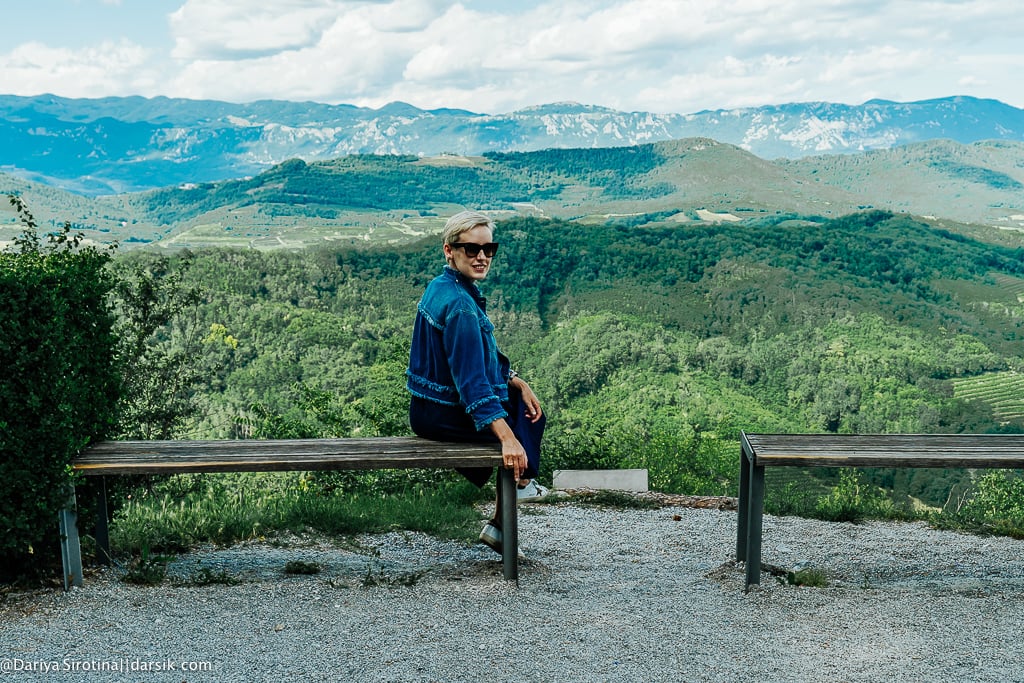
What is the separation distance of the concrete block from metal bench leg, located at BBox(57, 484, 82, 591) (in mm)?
3498

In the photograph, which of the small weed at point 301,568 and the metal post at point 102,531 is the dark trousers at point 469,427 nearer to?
the small weed at point 301,568

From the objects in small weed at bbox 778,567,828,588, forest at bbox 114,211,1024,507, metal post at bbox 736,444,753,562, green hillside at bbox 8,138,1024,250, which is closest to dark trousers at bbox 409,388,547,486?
metal post at bbox 736,444,753,562

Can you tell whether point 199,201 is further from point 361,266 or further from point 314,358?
point 314,358

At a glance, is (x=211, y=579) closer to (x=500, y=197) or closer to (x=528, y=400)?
(x=528, y=400)

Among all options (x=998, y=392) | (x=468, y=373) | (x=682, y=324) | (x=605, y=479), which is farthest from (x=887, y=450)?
(x=682, y=324)

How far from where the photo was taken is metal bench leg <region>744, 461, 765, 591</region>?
393 centimetres

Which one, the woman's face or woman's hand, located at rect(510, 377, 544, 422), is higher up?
the woman's face

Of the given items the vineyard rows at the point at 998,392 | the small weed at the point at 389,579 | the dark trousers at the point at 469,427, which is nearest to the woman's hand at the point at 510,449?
the dark trousers at the point at 469,427

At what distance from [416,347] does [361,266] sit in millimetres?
65389

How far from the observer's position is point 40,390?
3.53m

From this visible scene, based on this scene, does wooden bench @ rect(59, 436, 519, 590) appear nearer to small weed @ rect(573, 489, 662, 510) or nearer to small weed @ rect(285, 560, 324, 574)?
small weed @ rect(285, 560, 324, 574)

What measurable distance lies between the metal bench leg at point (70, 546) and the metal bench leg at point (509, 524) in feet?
5.72

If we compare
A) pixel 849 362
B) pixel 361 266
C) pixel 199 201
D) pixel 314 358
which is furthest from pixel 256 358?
pixel 199 201

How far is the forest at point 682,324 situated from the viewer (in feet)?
147
